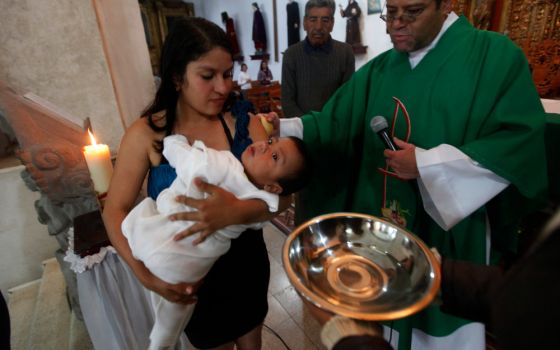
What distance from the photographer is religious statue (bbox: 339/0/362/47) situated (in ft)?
16.6

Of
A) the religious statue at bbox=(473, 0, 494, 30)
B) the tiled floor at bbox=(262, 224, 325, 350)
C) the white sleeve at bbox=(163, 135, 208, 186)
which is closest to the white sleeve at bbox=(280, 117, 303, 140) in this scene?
the white sleeve at bbox=(163, 135, 208, 186)

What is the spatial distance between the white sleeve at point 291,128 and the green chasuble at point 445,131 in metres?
0.04

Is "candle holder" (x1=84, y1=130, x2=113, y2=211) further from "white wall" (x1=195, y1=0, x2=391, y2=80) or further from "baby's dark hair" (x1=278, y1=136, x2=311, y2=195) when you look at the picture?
"white wall" (x1=195, y1=0, x2=391, y2=80)

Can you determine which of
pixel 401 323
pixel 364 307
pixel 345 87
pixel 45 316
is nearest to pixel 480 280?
pixel 364 307

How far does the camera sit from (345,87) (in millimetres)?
1829

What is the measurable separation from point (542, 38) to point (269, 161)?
10.1ft

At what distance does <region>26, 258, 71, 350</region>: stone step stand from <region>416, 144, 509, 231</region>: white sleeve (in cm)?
260

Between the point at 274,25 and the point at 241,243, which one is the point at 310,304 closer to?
the point at 241,243

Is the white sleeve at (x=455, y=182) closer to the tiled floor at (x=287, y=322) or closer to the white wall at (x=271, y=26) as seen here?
the tiled floor at (x=287, y=322)

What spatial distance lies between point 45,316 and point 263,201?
7.79 ft

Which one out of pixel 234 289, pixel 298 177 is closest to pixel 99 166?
pixel 234 289

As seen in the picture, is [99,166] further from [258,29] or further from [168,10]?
[168,10]

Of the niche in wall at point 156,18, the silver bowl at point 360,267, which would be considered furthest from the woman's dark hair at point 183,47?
the niche in wall at point 156,18

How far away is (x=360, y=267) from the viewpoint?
1026 millimetres
